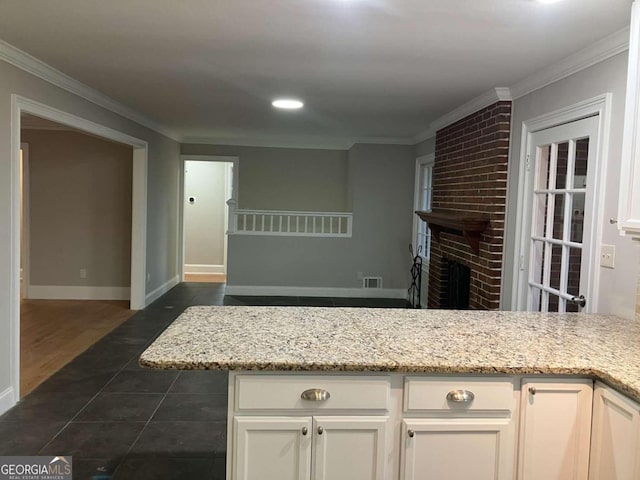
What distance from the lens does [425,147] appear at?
261 inches

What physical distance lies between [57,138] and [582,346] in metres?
6.56

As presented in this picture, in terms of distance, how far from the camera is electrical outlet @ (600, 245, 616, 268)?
2553mm

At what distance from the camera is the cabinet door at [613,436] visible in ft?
5.33

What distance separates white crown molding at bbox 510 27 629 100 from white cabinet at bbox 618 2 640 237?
45 cm

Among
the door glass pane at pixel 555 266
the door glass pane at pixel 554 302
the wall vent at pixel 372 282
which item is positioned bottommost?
the wall vent at pixel 372 282

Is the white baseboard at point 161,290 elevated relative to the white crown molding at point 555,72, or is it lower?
lower

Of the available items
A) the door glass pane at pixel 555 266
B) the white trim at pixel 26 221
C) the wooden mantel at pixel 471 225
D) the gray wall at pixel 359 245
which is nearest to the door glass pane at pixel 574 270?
the door glass pane at pixel 555 266

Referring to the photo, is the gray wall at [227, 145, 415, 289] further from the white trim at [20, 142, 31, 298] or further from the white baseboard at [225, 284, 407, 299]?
the white trim at [20, 142, 31, 298]

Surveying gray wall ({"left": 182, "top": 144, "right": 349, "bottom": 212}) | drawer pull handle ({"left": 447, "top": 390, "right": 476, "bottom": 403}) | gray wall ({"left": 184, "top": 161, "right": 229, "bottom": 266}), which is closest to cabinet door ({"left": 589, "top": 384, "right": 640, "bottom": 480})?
drawer pull handle ({"left": 447, "top": 390, "right": 476, "bottom": 403})

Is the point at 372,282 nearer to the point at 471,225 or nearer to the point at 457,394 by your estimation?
the point at 471,225

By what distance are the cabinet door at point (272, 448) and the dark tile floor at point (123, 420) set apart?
93 cm

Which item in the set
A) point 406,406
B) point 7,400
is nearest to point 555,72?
point 406,406

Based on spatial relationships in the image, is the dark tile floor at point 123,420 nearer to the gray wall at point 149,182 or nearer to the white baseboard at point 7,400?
the white baseboard at point 7,400

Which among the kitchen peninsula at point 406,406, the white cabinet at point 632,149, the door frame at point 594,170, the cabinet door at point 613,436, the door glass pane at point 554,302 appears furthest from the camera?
the door glass pane at point 554,302
